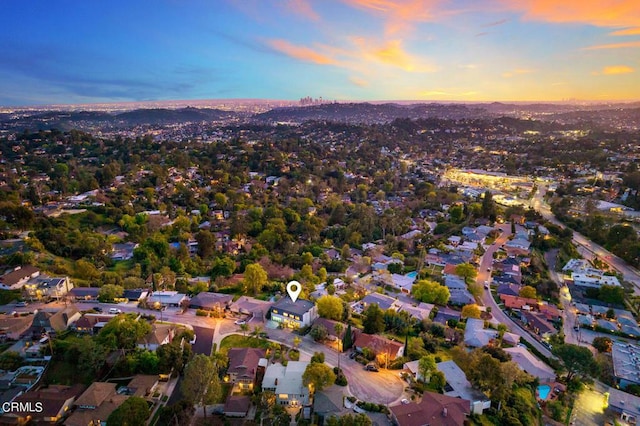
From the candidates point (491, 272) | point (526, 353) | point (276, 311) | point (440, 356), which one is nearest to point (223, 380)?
point (276, 311)

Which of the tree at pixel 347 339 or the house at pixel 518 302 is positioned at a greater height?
the tree at pixel 347 339

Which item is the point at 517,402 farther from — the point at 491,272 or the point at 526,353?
the point at 491,272

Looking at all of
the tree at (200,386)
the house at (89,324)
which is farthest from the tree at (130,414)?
the house at (89,324)

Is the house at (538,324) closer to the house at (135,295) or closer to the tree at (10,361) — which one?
the house at (135,295)

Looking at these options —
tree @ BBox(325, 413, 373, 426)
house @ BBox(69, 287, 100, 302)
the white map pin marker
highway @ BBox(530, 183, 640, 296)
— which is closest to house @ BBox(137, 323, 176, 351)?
house @ BBox(69, 287, 100, 302)

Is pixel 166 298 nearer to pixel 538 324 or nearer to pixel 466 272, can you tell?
pixel 466 272
